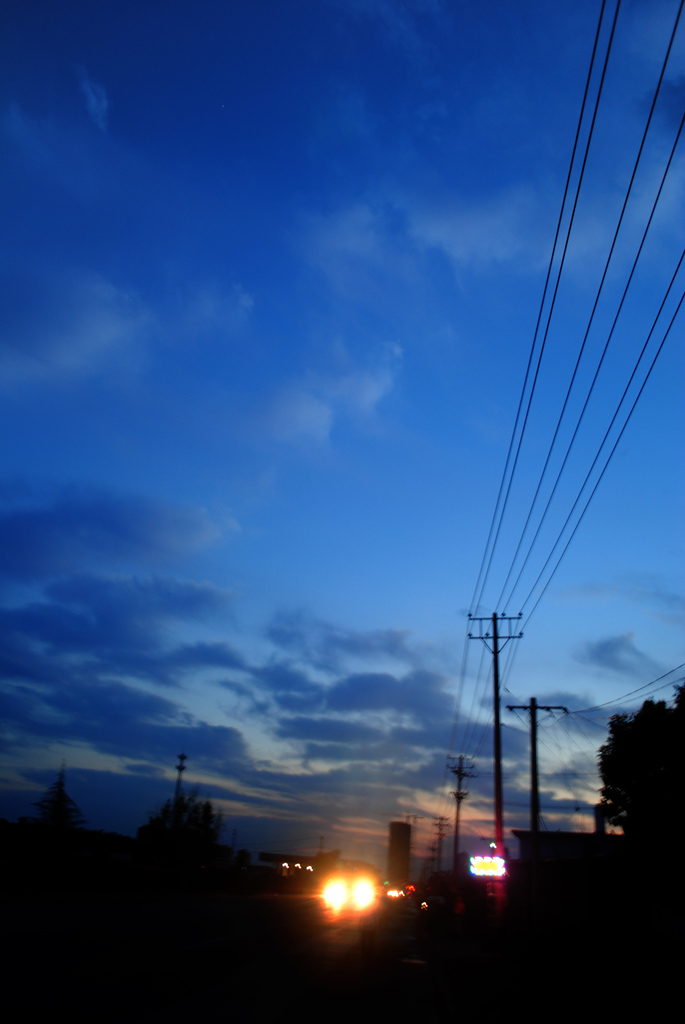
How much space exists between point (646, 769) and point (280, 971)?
56.6ft

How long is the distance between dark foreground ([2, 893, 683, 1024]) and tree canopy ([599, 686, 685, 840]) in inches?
161

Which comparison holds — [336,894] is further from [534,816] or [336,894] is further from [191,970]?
[191,970]

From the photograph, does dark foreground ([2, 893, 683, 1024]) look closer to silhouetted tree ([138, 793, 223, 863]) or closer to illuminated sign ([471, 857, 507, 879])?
illuminated sign ([471, 857, 507, 879])

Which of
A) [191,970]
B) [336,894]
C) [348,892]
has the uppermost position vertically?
[191,970]

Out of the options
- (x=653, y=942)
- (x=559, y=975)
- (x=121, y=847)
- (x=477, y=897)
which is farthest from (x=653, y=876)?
(x=121, y=847)

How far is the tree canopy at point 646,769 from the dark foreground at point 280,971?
4.09 m

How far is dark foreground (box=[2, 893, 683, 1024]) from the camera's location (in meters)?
10.9

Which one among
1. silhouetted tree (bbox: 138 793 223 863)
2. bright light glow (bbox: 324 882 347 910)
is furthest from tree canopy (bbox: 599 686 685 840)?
silhouetted tree (bbox: 138 793 223 863)

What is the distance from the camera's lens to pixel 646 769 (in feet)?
89.2

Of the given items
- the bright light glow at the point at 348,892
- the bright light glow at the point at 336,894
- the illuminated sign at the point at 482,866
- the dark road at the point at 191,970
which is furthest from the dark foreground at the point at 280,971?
the illuminated sign at the point at 482,866

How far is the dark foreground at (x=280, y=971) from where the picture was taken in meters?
10.9

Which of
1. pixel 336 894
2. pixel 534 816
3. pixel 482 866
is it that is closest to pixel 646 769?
pixel 534 816

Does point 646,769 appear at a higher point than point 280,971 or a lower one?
higher

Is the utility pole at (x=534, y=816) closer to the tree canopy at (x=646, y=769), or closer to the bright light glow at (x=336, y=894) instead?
the tree canopy at (x=646, y=769)
